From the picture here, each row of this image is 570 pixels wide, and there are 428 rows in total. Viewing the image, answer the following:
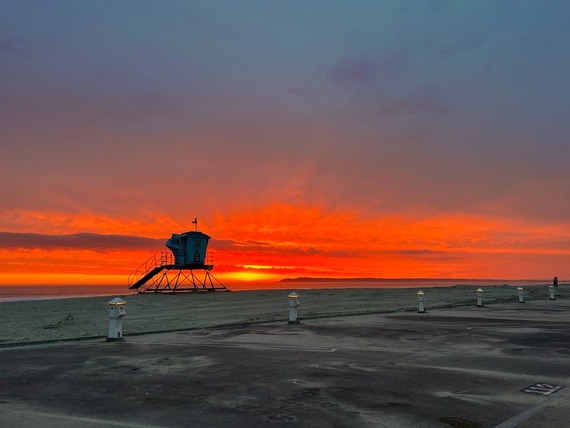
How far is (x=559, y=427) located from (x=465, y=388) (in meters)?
2.18

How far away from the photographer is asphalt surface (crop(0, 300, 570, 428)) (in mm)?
6641

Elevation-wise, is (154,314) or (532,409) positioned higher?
(532,409)

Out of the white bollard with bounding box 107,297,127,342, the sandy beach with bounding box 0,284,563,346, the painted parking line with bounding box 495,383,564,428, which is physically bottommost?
the sandy beach with bounding box 0,284,563,346

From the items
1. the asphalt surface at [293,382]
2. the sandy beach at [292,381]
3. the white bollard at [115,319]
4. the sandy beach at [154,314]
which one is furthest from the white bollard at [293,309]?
the white bollard at [115,319]

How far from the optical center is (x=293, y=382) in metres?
8.87

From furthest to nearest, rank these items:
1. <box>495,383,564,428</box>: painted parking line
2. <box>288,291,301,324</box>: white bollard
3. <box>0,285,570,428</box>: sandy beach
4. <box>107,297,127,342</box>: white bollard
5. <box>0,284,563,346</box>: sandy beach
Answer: <box>0,284,563,346</box>: sandy beach
<box>288,291,301,324</box>: white bollard
<box>107,297,127,342</box>: white bollard
<box>0,285,570,428</box>: sandy beach
<box>495,383,564,428</box>: painted parking line

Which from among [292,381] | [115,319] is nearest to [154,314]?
[115,319]

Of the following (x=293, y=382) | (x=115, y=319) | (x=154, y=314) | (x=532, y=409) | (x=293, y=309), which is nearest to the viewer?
(x=532, y=409)

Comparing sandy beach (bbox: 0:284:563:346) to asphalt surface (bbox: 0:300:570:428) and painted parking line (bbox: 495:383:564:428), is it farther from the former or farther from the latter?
painted parking line (bbox: 495:383:564:428)

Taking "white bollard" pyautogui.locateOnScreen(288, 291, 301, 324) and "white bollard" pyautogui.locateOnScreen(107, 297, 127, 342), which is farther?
"white bollard" pyautogui.locateOnScreen(288, 291, 301, 324)

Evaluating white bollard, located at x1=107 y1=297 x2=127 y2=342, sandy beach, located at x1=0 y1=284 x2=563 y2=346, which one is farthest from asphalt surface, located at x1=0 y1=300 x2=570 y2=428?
sandy beach, located at x1=0 y1=284 x2=563 y2=346

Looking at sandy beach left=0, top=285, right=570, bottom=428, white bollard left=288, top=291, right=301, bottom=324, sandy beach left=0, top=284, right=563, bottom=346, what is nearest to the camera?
sandy beach left=0, top=285, right=570, bottom=428

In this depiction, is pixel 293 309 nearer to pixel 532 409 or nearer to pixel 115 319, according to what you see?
pixel 115 319

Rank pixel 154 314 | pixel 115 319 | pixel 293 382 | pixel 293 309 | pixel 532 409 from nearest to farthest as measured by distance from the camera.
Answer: pixel 532 409 → pixel 293 382 → pixel 115 319 → pixel 293 309 → pixel 154 314
